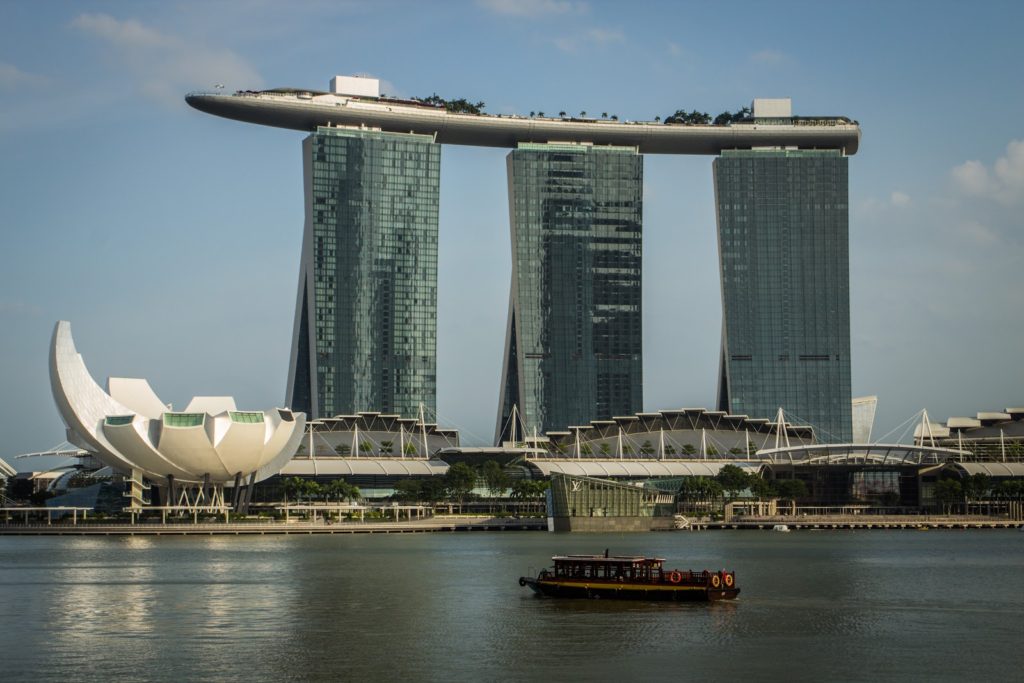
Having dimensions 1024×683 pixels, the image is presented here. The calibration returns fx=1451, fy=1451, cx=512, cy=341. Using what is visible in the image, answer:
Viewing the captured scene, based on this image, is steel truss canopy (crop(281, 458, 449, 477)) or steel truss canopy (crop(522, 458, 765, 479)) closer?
steel truss canopy (crop(281, 458, 449, 477))

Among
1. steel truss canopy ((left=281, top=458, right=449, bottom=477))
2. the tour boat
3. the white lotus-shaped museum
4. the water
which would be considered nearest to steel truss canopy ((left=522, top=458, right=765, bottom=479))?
steel truss canopy ((left=281, top=458, right=449, bottom=477))

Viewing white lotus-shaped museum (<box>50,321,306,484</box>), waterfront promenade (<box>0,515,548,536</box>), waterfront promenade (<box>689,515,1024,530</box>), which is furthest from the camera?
waterfront promenade (<box>689,515,1024,530</box>)

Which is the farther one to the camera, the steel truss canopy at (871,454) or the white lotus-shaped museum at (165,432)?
the steel truss canopy at (871,454)

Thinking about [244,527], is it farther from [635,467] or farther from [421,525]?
[635,467]

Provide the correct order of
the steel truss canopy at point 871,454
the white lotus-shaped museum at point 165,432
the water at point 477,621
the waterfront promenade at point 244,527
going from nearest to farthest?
the water at point 477,621 → the waterfront promenade at point 244,527 → the white lotus-shaped museum at point 165,432 → the steel truss canopy at point 871,454

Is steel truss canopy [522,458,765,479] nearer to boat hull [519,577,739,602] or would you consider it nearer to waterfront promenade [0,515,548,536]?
waterfront promenade [0,515,548,536]

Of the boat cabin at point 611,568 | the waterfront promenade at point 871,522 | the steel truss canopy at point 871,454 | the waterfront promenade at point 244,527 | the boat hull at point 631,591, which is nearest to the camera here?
the boat hull at point 631,591

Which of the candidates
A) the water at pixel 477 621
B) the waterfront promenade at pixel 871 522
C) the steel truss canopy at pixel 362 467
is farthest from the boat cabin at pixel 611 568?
the steel truss canopy at pixel 362 467

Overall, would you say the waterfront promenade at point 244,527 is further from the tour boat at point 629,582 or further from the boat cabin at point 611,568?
the boat cabin at point 611,568
